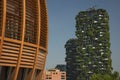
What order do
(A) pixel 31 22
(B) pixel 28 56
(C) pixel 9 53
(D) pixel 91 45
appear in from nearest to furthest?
1. (C) pixel 9 53
2. (B) pixel 28 56
3. (A) pixel 31 22
4. (D) pixel 91 45

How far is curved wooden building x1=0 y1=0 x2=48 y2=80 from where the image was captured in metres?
33.5

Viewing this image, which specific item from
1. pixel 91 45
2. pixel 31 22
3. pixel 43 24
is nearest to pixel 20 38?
pixel 31 22

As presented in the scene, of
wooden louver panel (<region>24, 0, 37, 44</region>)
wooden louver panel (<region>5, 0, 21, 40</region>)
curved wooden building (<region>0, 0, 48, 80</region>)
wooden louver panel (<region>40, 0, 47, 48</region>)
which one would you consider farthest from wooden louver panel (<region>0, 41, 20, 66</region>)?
wooden louver panel (<region>40, 0, 47, 48</region>)

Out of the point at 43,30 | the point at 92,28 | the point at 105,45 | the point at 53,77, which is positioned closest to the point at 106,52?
the point at 105,45

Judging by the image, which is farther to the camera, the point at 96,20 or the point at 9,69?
the point at 96,20

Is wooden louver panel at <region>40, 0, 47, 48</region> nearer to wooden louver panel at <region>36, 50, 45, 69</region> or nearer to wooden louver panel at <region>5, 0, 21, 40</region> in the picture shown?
wooden louver panel at <region>36, 50, 45, 69</region>

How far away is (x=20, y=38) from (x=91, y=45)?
471ft

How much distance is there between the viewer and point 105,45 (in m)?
172

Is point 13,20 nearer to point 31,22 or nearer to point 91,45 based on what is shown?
point 31,22

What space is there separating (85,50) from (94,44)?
23.3 ft

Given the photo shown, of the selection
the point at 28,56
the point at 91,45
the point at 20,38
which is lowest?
the point at 28,56

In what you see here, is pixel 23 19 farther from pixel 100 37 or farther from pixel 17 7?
pixel 100 37

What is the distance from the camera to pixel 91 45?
177 m

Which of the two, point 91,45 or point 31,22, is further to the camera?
point 91,45
